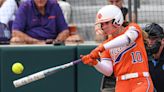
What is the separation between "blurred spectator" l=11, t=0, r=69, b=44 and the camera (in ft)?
23.7

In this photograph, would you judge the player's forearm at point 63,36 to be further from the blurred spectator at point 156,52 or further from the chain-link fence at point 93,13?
the blurred spectator at point 156,52

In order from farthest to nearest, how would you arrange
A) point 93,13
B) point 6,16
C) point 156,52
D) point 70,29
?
point 93,13
point 6,16
point 70,29
point 156,52

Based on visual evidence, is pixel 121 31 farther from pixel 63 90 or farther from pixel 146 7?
pixel 146 7

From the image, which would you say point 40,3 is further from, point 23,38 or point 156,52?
point 156,52

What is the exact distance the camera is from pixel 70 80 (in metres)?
6.99

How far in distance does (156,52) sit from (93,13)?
6.62 feet

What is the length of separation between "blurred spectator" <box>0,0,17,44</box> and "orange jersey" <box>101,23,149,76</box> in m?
2.39

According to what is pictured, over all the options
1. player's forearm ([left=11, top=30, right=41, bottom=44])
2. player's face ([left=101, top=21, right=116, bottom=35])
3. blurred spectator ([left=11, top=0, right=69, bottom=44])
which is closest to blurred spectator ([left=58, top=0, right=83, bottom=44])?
blurred spectator ([left=11, top=0, right=69, bottom=44])

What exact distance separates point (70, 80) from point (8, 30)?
1295 millimetres

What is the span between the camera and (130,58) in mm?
5453

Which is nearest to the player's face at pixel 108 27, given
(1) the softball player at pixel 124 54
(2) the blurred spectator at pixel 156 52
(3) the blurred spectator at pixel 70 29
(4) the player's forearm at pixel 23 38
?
(1) the softball player at pixel 124 54

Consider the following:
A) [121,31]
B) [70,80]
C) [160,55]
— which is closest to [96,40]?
[70,80]

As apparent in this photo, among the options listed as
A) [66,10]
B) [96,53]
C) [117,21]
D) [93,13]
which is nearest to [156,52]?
[117,21]

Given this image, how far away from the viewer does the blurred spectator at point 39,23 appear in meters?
7.22
